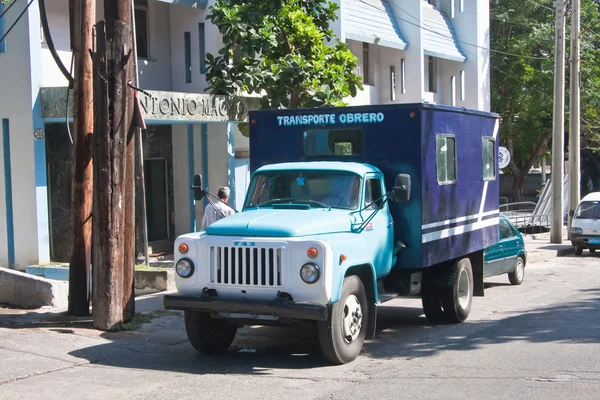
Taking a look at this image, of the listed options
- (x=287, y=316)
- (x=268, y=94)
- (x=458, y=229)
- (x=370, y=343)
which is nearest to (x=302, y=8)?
(x=268, y=94)

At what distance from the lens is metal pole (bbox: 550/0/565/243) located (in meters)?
25.3

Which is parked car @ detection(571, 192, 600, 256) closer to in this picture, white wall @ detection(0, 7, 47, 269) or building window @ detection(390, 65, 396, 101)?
building window @ detection(390, 65, 396, 101)

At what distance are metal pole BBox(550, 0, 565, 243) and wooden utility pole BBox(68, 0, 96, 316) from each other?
58.5 feet

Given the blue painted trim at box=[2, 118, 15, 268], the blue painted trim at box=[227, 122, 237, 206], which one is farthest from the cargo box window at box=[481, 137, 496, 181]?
the blue painted trim at box=[2, 118, 15, 268]

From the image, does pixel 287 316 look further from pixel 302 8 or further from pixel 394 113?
pixel 302 8

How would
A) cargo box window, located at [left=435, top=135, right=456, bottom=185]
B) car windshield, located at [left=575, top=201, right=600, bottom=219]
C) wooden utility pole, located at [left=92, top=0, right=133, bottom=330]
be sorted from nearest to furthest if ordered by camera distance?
wooden utility pole, located at [left=92, top=0, right=133, bottom=330]
cargo box window, located at [left=435, top=135, right=456, bottom=185]
car windshield, located at [left=575, top=201, right=600, bottom=219]

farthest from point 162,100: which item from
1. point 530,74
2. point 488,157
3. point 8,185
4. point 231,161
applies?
point 530,74

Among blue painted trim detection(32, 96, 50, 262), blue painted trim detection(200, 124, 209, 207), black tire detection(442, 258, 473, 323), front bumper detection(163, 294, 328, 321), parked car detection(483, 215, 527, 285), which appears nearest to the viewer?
front bumper detection(163, 294, 328, 321)

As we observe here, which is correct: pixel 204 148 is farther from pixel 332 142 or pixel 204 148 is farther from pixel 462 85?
pixel 462 85

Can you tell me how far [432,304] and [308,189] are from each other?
10.2 ft

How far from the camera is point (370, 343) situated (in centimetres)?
1041

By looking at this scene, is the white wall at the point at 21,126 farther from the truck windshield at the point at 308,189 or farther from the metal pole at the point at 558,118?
the metal pole at the point at 558,118

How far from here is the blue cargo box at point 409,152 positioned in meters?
10.4

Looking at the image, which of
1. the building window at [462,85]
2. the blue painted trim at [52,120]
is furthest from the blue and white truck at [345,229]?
the building window at [462,85]
